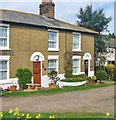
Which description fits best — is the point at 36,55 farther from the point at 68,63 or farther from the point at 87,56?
the point at 87,56

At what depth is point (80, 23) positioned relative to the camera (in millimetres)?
40938

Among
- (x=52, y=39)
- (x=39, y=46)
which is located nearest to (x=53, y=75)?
(x=39, y=46)

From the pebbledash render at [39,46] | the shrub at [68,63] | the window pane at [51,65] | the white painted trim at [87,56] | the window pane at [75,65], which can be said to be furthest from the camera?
the white painted trim at [87,56]

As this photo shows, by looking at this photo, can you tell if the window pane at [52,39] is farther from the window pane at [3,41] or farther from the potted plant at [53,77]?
the window pane at [3,41]

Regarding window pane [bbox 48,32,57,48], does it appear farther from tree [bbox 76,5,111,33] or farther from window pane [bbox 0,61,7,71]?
tree [bbox 76,5,111,33]

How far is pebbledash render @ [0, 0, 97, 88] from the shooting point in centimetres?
1978

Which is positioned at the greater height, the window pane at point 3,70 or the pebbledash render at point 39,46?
the pebbledash render at point 39,46

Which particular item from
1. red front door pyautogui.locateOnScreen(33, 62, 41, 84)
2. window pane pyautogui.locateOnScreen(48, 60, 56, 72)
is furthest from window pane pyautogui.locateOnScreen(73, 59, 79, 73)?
red front door pyautogui.locateOnScreen(33, 62, 41, 84)

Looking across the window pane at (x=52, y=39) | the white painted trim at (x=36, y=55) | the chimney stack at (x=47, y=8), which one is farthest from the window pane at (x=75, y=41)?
the white painted trim at (x=36, y=55)

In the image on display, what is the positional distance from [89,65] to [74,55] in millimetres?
3529

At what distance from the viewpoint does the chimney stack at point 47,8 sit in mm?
27141

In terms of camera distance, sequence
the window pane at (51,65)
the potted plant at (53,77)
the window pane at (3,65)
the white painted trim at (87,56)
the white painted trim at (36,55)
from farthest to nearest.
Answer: the white painted trim at (87,56) → the window pane at (51,65) → the potted plant at (53,77) → the white painted trim at (36,55) → the window pane at (3,65)

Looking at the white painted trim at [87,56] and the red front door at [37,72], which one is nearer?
the red front door at [37,72]

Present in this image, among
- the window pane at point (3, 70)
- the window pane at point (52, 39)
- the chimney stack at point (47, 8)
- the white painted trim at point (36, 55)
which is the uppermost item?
the chimney stack at point (47, 8)
